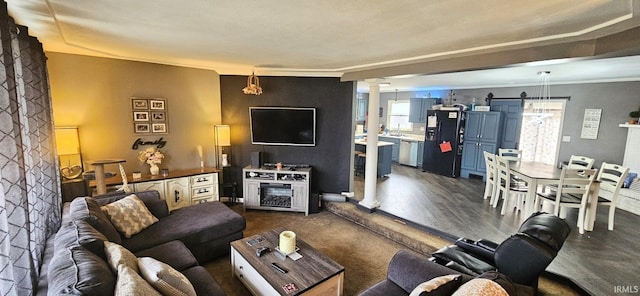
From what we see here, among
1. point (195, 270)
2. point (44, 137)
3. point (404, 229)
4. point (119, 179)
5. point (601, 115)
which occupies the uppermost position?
point (601, 115)

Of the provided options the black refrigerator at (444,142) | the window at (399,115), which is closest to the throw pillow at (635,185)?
the black refrigerator at (444,142)

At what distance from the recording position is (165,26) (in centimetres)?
227

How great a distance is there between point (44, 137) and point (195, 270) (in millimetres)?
1991

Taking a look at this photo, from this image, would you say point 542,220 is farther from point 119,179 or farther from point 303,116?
point 119,179

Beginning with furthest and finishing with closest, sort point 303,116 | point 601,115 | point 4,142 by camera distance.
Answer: point 601,115 < point 303,116 < point 4,142

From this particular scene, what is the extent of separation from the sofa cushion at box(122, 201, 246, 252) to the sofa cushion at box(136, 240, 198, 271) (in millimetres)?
188

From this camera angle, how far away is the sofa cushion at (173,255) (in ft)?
7.49

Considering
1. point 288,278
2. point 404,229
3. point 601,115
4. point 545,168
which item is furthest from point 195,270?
point 601,115

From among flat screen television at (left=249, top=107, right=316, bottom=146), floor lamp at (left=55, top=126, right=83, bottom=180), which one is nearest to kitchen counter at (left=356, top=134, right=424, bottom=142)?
flat screen television at (left=249, top=107, right=316, bottom=146)

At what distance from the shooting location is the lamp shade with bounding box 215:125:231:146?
4523 mm

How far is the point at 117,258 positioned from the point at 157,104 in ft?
9.96

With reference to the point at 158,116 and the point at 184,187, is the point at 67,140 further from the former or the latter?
the point at 184,187

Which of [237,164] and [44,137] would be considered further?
[237,164]

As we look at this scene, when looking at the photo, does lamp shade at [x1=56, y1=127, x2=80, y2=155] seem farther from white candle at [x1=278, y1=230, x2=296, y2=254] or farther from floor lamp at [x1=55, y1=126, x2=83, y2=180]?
white candle at [x1=278, y1=230, x2=296, y2=254]
